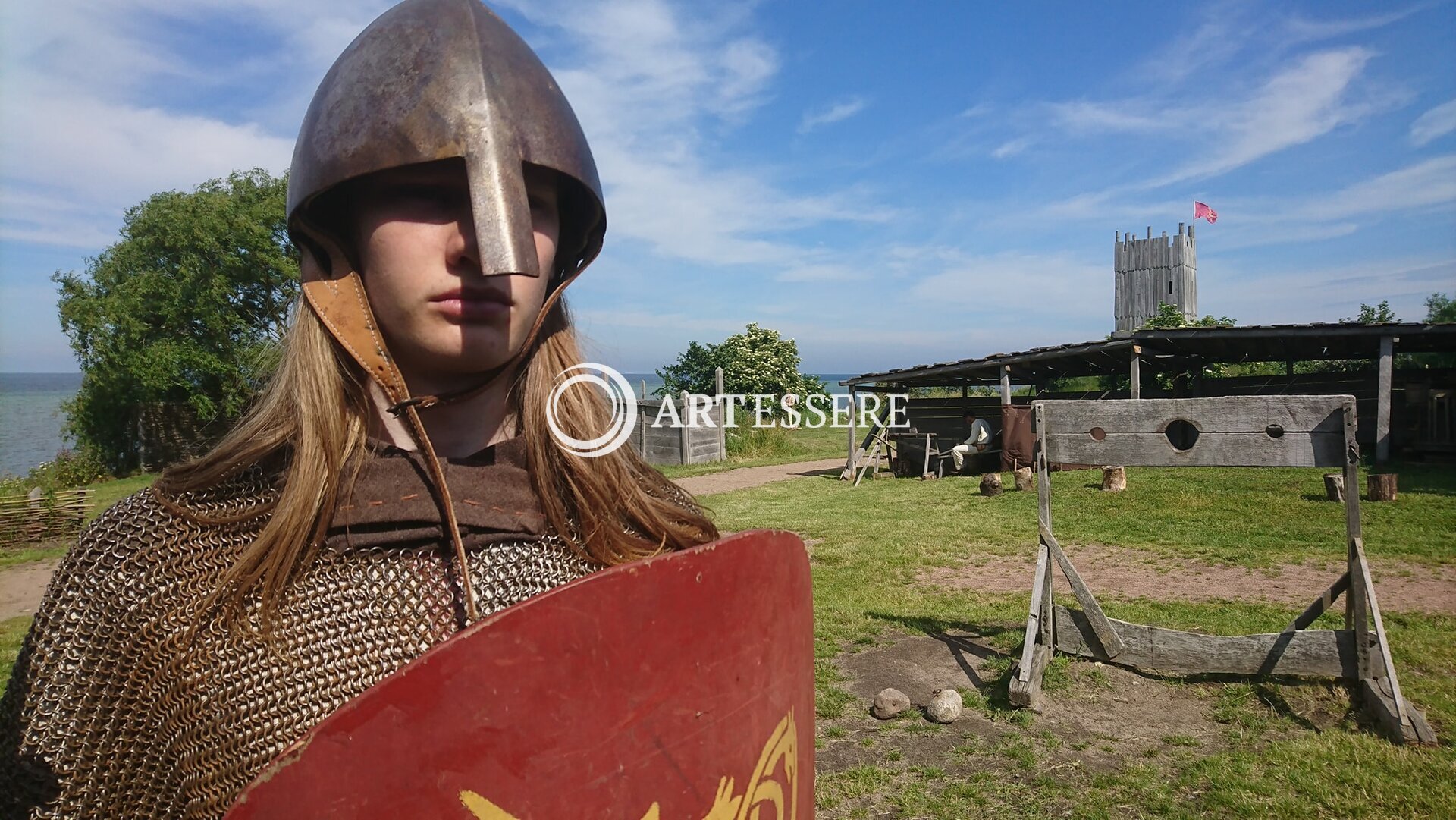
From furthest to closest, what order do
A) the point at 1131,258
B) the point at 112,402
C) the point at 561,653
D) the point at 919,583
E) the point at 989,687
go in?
the point at 1131,258
the point at 112,402
the point at 919,583
the point at 989,687
the point at 561,653

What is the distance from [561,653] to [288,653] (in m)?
0.50

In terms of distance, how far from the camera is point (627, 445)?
1508mm

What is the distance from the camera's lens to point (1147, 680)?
4957mm

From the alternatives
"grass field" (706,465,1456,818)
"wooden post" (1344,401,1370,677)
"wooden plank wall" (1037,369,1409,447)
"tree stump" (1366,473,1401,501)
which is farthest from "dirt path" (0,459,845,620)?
"tree stump" (1366,473,1401,501)

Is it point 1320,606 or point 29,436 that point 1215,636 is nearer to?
point 1320,606

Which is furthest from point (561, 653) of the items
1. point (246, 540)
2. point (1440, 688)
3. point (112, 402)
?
point (112, 402)

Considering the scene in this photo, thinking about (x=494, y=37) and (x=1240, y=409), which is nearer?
(x=494, y=37)

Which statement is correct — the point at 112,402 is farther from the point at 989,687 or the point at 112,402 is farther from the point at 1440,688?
the point at 1440,688

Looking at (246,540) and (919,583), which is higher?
(246,540)

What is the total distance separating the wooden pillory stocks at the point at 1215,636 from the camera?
443 cm

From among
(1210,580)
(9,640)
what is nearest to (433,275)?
(9,640)

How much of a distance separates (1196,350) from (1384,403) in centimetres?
273

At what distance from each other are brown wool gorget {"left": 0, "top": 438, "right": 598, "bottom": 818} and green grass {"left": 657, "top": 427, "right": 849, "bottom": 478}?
50.1ft

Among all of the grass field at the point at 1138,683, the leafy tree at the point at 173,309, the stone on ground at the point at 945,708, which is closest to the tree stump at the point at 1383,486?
the grass field at the point at 1138,683
